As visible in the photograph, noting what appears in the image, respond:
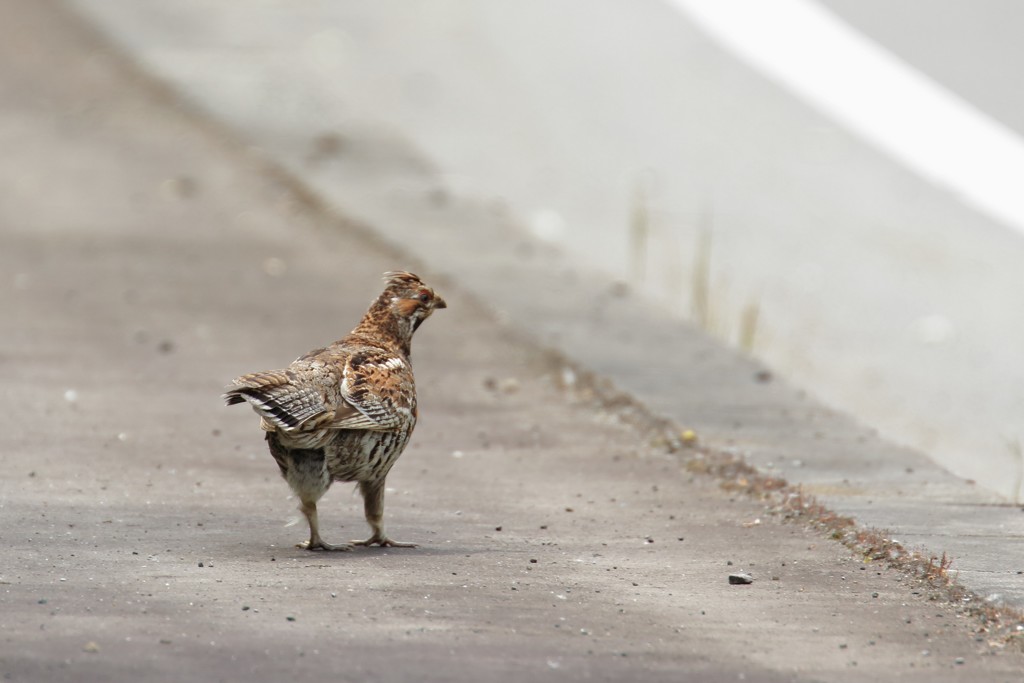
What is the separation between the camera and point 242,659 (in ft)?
19.3

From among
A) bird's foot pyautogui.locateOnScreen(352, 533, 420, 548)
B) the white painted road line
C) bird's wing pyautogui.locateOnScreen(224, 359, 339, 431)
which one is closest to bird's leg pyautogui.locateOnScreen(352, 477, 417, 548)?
bird's foot pyautogui.locateOnScreen(352, 533, 420, 548)

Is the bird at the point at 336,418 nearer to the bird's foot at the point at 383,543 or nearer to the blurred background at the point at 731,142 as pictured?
the bird's foot at the point at 383,543

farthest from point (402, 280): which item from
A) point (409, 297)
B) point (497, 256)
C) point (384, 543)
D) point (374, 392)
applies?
point (497, 256)

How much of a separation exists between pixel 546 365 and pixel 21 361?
324cm

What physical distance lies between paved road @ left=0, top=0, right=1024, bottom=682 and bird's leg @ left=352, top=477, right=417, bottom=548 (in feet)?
0.65

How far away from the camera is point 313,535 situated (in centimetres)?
759

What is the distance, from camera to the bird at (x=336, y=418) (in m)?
7.04

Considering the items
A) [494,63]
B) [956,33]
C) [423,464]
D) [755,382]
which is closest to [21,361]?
[423,464]

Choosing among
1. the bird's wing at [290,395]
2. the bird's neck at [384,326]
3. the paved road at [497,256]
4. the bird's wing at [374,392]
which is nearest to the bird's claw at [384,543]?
the bird's wing at [374,392]

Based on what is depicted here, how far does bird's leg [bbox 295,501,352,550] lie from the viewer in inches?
295

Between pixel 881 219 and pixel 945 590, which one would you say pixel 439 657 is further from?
pixel 881 219

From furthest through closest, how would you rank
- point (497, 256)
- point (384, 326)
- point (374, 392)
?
point (497, 256) < point (384, 326) < point (374, 392)

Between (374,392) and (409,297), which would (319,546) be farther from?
(409,297)

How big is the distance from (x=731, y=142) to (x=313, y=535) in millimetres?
11010
